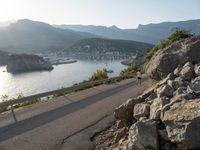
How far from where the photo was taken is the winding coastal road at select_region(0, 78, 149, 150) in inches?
365

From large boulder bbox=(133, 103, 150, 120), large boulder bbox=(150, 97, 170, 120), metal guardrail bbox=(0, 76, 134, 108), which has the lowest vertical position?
metal guardrail bbox=(0, 76, 134, 108)

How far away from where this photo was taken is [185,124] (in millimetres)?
6219

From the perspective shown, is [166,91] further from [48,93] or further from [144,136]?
[48,93]

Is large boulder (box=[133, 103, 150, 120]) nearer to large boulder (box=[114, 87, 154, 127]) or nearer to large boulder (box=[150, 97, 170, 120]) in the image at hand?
large boulder (box=[150, 97, 170, 120])

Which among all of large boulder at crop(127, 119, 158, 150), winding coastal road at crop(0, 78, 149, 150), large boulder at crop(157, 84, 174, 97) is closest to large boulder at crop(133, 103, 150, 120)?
large boulder at crop(157, 84, 174, 97)

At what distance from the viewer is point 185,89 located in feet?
27.0

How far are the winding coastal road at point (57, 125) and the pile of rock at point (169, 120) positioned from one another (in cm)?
175

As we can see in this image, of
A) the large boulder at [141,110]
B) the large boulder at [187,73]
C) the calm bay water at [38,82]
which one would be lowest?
the calm bay water at [38,82]

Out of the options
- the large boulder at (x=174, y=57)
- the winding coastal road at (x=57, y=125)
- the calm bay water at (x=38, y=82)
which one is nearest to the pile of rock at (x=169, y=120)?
the winding coastal road at (x=57, y=125)

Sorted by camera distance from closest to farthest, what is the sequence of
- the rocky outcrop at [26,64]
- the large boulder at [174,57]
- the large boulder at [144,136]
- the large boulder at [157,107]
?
the large boulder at [144,136]
the large boulder at [157,107]
the large boulder at [174,57]
the rocky outcrop at [26,64]

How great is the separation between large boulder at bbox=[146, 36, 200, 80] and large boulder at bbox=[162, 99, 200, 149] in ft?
18.9

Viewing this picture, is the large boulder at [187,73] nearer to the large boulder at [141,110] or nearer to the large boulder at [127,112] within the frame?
the large boulder at [127,112]

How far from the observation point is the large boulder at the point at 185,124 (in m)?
6.12

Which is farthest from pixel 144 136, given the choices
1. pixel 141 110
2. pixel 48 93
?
pixel 48 93
